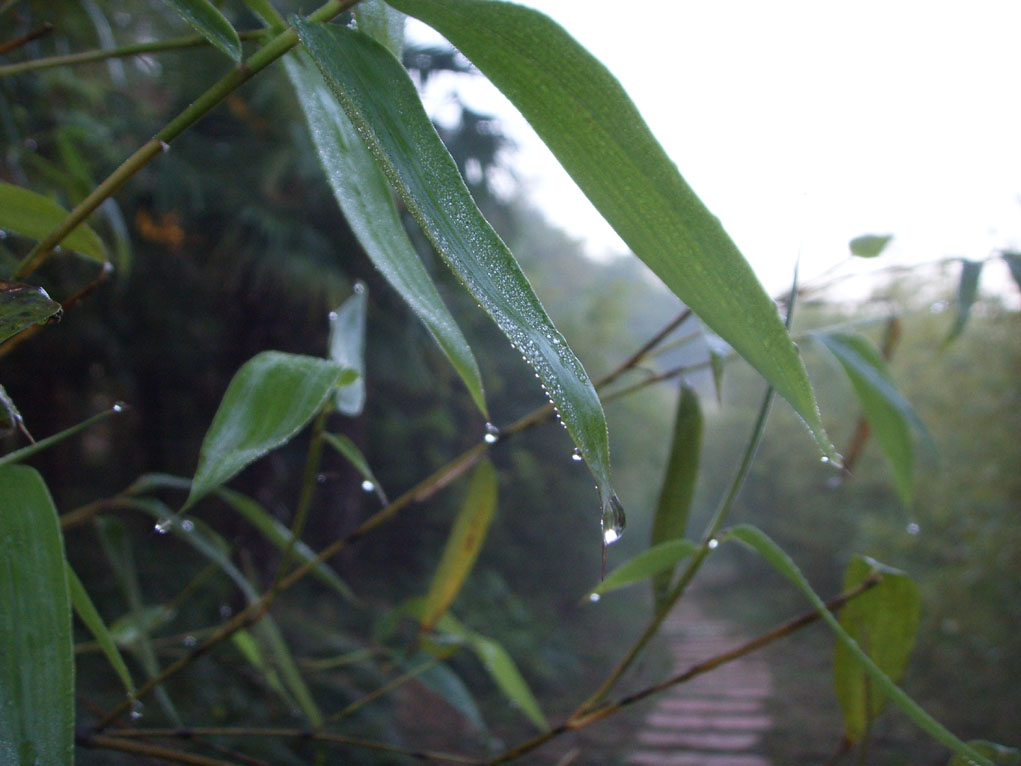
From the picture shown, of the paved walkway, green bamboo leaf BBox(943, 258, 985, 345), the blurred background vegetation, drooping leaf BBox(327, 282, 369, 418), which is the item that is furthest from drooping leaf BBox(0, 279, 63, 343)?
the paved walkway

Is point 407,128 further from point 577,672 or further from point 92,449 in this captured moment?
point 577,672

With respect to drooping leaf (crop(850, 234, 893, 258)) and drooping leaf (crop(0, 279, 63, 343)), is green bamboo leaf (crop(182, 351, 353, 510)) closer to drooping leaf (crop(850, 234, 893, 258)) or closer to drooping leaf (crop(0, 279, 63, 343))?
drooping leaf (crop(0, 279, 63, 343))

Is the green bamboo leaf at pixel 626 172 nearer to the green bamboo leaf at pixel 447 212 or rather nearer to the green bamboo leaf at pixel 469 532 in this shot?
the green bamboo leaf at pixel 447 212

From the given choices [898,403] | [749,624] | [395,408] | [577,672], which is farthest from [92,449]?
[749,624]

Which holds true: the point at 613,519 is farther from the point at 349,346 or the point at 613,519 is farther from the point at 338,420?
the point at 338,420

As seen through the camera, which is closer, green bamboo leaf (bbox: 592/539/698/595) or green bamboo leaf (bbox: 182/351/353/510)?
green bamboo leaf (bbox: 182/351/353/510)

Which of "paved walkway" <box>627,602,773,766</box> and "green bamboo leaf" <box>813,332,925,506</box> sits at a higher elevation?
"green bamboo leaf" <box>813,332,925,506</box>

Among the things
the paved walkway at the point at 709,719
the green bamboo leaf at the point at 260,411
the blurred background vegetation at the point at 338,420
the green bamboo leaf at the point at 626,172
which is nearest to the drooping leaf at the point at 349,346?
the green bamboo leaf at the point at 260,411
